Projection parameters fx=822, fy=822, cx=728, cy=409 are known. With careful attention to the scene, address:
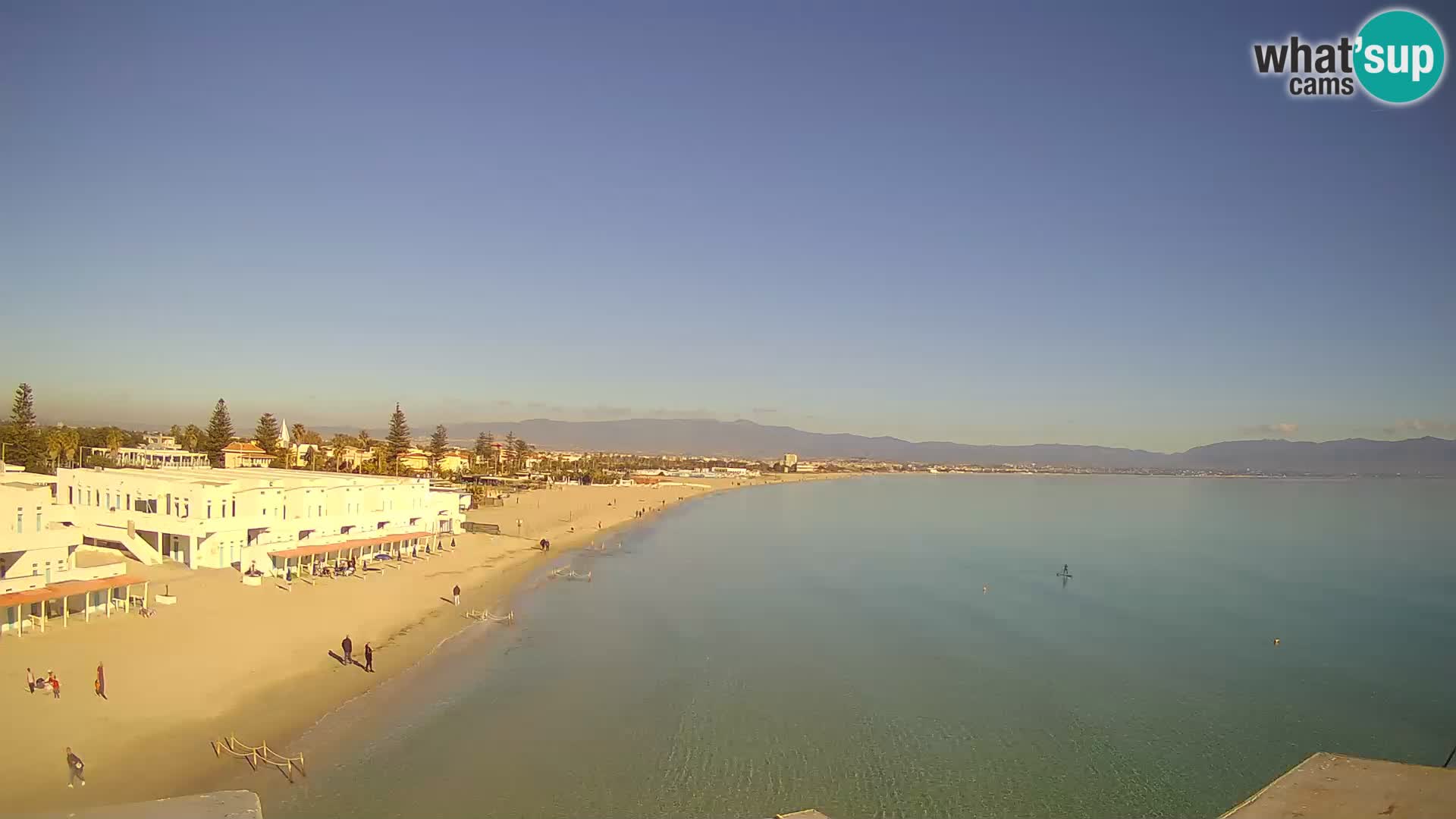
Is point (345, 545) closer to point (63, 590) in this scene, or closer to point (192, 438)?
point (63, 590)

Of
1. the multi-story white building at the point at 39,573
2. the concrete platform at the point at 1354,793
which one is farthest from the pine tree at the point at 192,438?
→ the concrete platform at the point at 1354,793

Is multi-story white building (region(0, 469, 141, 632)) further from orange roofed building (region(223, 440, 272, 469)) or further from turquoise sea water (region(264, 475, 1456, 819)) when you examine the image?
orange roofed building (region(223, 440, 272, 469))

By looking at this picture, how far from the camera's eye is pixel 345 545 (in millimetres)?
28969

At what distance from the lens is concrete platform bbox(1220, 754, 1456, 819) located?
10422mm

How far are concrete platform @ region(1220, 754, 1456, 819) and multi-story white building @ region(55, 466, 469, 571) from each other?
26131 millimetres

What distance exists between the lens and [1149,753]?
17.0 metres

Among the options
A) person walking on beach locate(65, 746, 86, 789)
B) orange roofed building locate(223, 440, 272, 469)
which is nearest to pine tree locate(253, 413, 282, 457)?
orange roofed building locate(223, 440, 272, 469)

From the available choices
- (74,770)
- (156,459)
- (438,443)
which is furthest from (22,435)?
(74,770)

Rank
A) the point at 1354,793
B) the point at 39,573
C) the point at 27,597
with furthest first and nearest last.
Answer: the point at 39,573
the point at 27,597
the point at 1354,793

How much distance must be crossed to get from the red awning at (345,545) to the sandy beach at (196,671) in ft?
4.22

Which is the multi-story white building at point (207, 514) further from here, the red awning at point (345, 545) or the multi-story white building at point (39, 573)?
the multi-story white building at point (39, 573)

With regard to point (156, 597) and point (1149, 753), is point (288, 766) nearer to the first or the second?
point (156, 597)

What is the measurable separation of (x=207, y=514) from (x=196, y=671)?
32.5ft

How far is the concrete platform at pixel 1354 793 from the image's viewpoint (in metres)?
10.4
